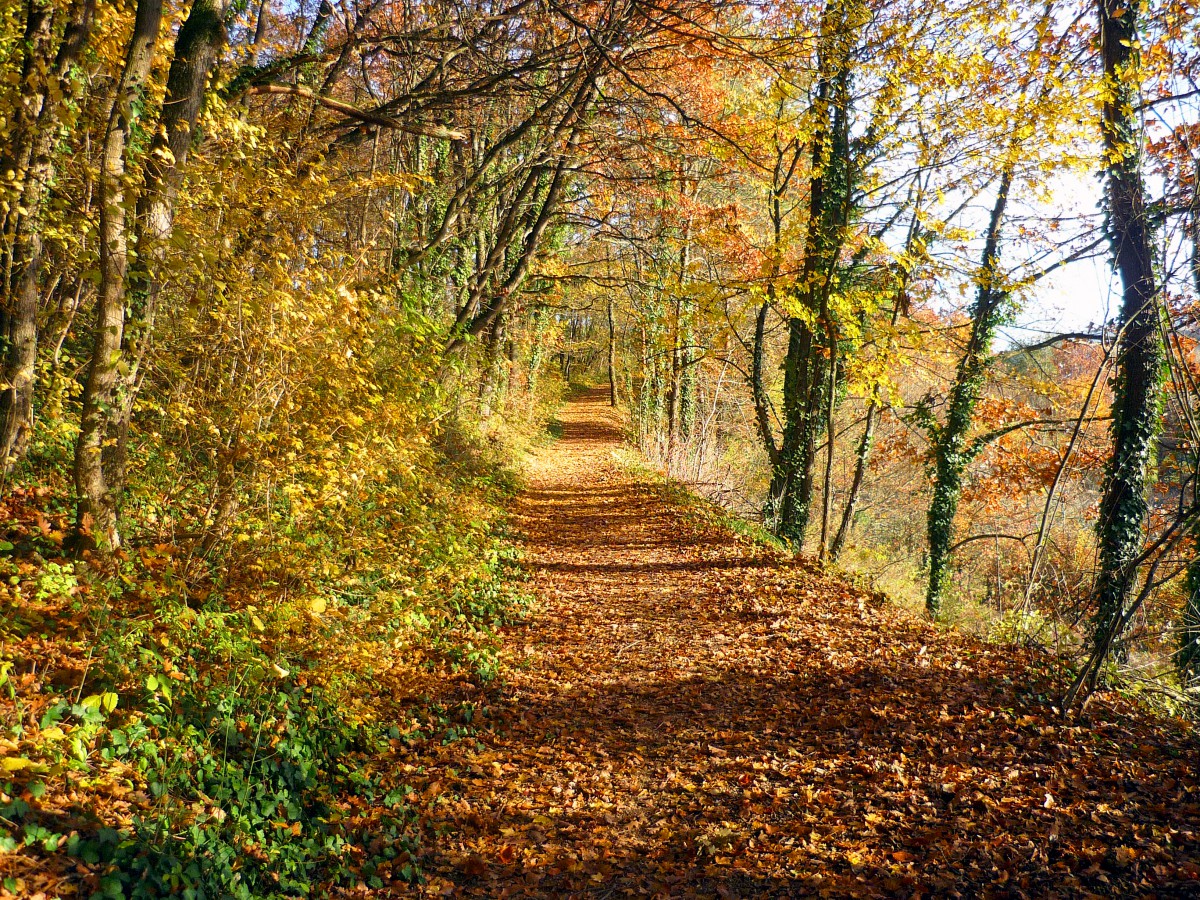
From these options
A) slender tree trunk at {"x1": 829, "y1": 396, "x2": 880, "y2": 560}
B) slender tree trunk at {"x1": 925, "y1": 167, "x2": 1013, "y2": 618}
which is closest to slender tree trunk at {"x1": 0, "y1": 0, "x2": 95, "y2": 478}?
slender tree trunk at {"x1": 829, "y1": 396, "x2": 880, "y2": 560}

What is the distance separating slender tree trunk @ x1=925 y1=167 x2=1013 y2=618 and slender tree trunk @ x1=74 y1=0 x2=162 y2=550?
42.0ft

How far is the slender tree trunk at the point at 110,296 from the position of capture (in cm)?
414

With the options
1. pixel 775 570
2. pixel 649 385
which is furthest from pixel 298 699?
pixel 649 385

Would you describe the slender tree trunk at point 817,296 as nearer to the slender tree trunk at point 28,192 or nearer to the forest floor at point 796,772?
the forest floor at point 796,772

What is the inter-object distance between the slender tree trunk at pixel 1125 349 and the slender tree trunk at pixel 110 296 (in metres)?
6.57

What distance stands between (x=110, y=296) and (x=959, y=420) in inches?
569

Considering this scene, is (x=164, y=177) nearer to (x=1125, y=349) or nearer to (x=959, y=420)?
(x=1125, y=349)

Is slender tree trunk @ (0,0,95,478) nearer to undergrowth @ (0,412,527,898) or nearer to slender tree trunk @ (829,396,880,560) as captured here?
undergrowth @ (0,412,527,898)

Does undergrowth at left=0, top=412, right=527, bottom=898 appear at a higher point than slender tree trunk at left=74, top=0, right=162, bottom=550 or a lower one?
lower

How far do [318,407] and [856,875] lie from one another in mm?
5367

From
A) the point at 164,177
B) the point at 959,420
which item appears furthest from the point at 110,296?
the point at 959,420

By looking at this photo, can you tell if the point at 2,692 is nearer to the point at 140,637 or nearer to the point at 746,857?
the point at 140,637

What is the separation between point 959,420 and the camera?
13977 mm

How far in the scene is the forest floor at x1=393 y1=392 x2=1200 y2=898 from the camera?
12.3 ft
